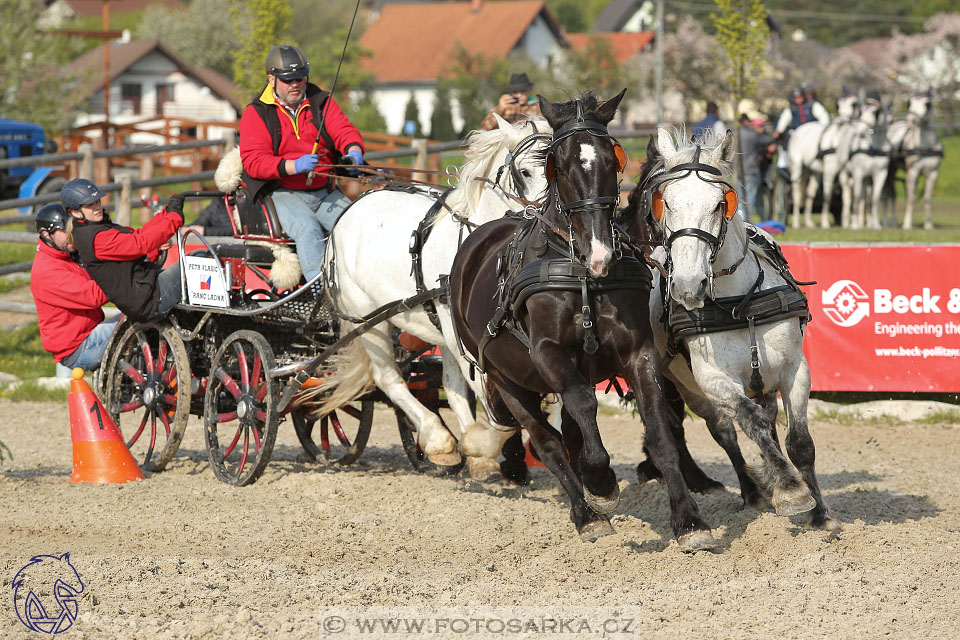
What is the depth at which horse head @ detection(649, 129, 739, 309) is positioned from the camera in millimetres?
4801

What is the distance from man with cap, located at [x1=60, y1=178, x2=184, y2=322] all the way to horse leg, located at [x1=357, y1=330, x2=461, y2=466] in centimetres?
145

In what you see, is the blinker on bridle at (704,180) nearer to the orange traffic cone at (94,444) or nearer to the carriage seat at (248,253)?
the carriage seat at (248,253)

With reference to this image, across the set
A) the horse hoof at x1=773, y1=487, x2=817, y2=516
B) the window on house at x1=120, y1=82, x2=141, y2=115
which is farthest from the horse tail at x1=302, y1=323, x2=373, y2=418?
the window on house at x1=120, y1=82, x2=141, y2=115

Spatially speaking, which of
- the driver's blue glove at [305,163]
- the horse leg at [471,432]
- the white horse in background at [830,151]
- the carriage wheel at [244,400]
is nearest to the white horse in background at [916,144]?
the white horse in background at [830,151]

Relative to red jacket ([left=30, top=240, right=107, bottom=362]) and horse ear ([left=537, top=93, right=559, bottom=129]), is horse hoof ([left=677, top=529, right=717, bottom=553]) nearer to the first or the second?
horse ear ([left=537, top=93, right=559, bottom=129])

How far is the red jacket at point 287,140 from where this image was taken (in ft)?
24.5

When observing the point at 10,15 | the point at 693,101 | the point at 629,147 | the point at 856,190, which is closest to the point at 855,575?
the point at 856,190

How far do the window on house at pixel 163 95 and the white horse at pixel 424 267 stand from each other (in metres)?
54.0

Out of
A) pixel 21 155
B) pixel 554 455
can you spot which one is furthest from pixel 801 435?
pixel 21 155

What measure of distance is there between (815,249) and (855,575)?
5172 millimetres

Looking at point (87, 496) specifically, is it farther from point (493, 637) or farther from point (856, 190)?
point (856, 190)

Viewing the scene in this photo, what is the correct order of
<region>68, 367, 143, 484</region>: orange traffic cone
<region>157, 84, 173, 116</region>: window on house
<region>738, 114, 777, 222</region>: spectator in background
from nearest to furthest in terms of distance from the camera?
<region>68, 367, 143, 484</region>: orange traffic cone → <region>738, 114, 777, 222</region>: spectator in background → <region>157, 84, 173, 116</region>: window on house

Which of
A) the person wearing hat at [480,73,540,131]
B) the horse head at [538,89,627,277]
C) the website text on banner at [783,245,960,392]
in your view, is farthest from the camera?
the website text on banner at [783,245,960,392]

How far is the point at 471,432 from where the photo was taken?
6.49 metres
